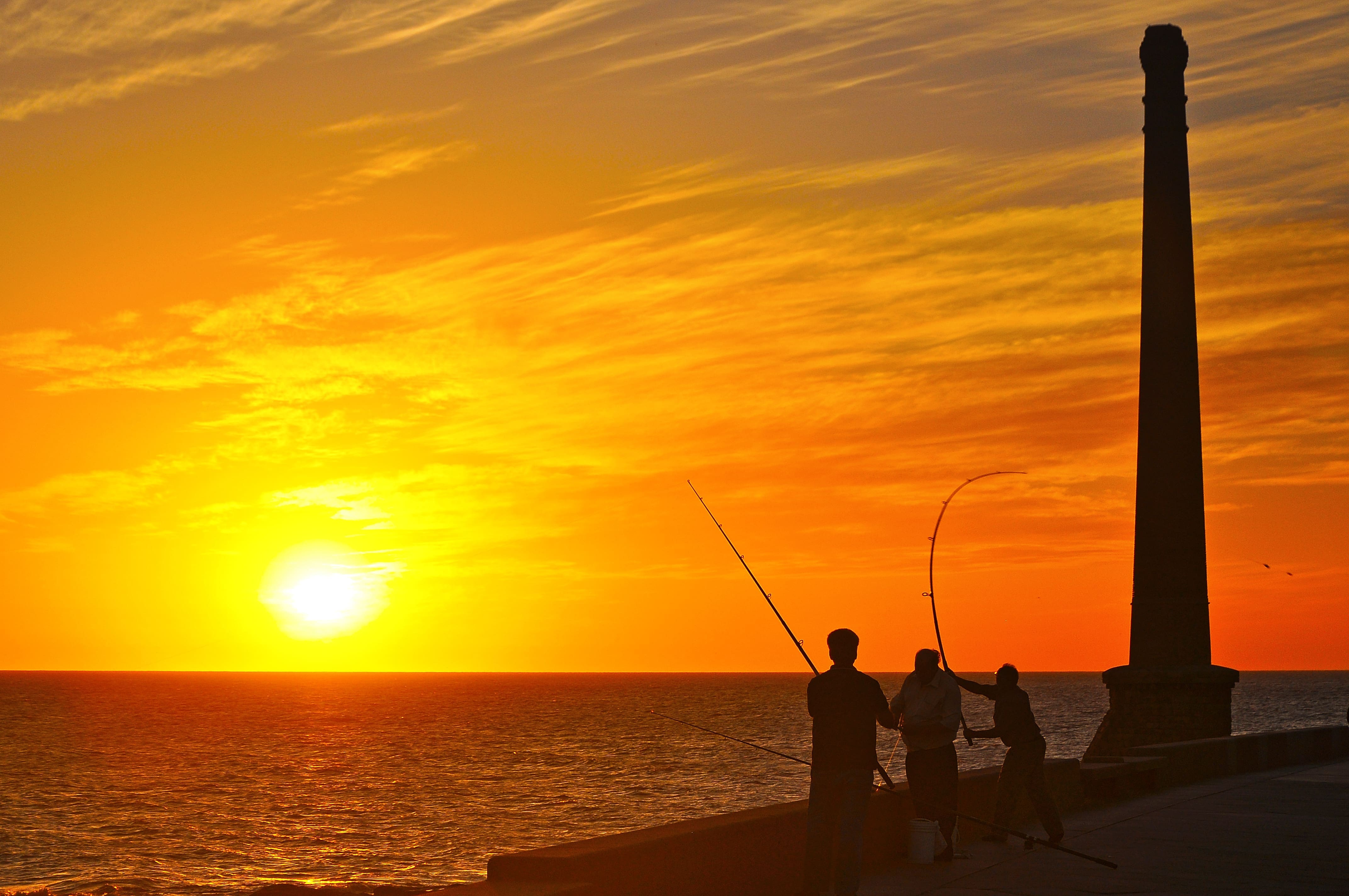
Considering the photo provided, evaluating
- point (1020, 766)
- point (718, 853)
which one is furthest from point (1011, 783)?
point (718, 853)

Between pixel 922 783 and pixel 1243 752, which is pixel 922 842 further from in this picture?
pixel 1243 752

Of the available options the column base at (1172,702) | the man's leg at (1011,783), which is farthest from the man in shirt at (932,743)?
the column base at (1172,702)

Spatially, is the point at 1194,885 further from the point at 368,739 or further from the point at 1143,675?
the point at 368,739

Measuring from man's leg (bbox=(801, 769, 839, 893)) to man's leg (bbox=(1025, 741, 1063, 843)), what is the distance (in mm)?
3200

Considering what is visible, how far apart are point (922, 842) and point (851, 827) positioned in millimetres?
1985

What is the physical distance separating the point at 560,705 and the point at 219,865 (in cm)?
12828

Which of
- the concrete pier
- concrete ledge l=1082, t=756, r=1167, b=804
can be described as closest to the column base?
concrete ledge l=1082, t=756, r=1167, b=804

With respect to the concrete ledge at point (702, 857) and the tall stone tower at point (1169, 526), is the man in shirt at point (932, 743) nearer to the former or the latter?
the concrete ledge at point (702, 857)

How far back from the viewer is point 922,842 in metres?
9.99

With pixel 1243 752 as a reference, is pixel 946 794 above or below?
below

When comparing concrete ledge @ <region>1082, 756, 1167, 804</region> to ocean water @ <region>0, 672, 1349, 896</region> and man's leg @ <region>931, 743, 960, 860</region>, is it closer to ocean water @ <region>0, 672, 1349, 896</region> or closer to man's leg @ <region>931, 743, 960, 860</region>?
man's leg @ <region>931, 743, 960, 860</region>

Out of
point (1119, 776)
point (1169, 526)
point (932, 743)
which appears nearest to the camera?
point (932, 743)

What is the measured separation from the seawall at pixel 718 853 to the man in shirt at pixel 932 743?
0.75 ft

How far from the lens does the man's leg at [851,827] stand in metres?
8.13
